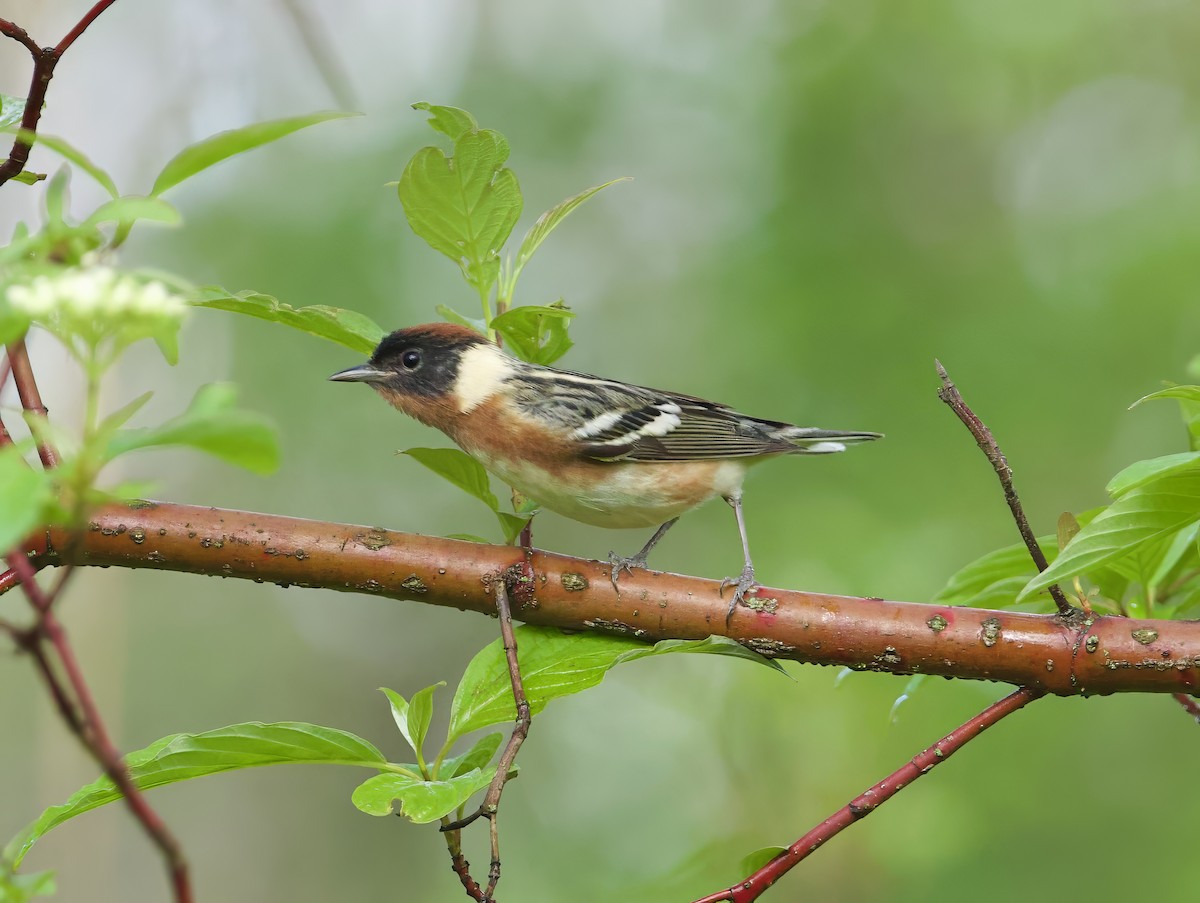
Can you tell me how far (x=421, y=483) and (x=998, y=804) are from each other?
1026 cm

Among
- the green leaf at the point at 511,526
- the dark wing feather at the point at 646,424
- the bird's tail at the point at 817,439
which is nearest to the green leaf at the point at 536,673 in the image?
the green leaf at the point at 511,526

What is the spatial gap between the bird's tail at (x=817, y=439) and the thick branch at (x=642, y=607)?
1942 mm

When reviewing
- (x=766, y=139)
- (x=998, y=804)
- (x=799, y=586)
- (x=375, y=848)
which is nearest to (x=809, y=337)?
(x=766, y=139)

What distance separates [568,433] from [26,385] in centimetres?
224

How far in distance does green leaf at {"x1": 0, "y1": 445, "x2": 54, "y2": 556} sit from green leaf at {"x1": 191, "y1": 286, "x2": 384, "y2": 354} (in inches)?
46.2

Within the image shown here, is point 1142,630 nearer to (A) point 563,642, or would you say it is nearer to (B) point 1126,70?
(A) point 563,642

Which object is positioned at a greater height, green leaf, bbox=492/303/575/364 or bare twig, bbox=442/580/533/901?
green leaf, bbox=492/303/575/364

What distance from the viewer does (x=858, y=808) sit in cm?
208

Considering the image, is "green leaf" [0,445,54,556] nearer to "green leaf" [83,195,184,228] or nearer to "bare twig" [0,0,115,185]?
"green leaf" [83,195,184,228]

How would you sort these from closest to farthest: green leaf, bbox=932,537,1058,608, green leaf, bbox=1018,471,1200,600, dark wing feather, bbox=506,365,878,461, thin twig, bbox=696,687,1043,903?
1. thin twig, bbox=696,687,1043,903
2. green leaf, bbox=1018,471,1200,600
3. green leaf, bbox=932,537,1058,608
4. dark wing feather, bbox=506,365,878,461

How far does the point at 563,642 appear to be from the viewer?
2.63m

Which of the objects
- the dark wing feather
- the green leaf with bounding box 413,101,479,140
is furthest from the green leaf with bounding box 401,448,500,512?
the dark wing feather

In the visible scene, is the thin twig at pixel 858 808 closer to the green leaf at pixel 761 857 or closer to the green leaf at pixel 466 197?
the green leaf at pixel 761 857

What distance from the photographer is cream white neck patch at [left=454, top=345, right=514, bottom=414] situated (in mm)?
4164
